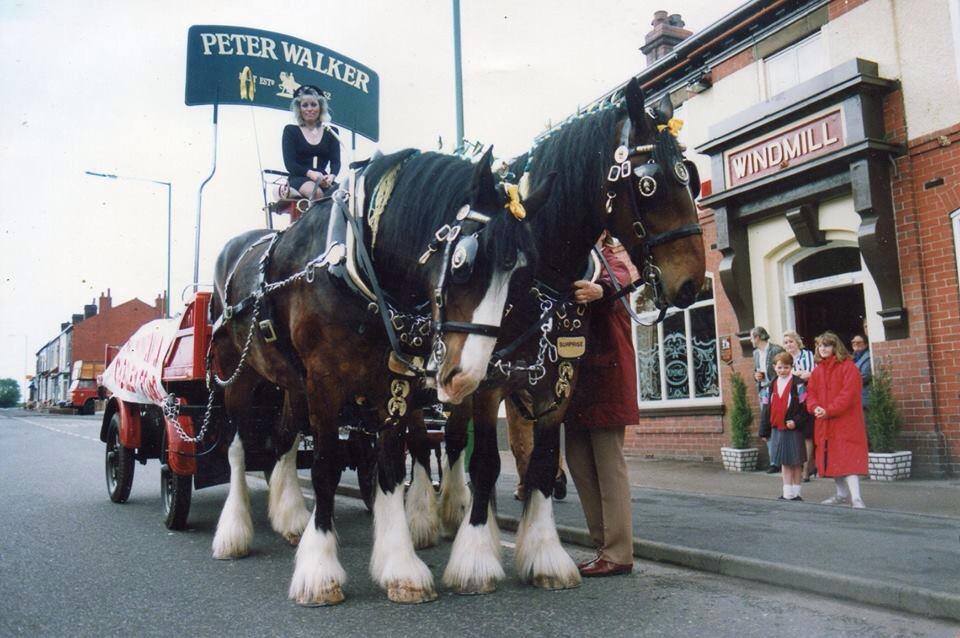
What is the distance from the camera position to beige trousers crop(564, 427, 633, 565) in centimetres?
456

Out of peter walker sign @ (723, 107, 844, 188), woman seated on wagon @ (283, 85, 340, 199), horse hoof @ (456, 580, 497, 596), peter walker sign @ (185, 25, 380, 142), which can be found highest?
peter walker sign @ (185, 25, 380, 142)

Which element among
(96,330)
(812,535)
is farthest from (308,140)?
(96,330)

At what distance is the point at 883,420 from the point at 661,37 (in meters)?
8.72

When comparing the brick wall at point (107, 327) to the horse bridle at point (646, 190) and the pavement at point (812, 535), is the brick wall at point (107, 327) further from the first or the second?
the horse bridle at point (646, 190)

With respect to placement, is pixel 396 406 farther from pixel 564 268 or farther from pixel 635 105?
pixel 635 105

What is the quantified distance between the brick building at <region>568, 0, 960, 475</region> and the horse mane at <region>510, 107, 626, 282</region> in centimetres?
664

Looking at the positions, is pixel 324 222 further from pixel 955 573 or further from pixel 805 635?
pixel 955 573

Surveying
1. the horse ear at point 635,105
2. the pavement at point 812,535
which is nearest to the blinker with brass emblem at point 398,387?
the horse ear at point 635,105

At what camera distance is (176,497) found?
6082 mm

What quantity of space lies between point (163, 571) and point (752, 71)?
35.2ft

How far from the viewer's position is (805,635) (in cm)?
351

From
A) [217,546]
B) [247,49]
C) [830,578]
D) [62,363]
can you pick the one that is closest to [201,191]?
[247,49]

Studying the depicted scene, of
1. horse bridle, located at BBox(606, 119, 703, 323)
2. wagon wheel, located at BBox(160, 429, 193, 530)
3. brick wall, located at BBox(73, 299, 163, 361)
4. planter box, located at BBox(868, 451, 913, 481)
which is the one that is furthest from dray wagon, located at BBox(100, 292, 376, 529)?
brick wall, located at BBox(73, 299, 163, 361)

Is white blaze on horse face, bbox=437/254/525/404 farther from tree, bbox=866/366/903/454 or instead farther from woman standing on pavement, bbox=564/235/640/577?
tree, bbox=866/366/903/454
